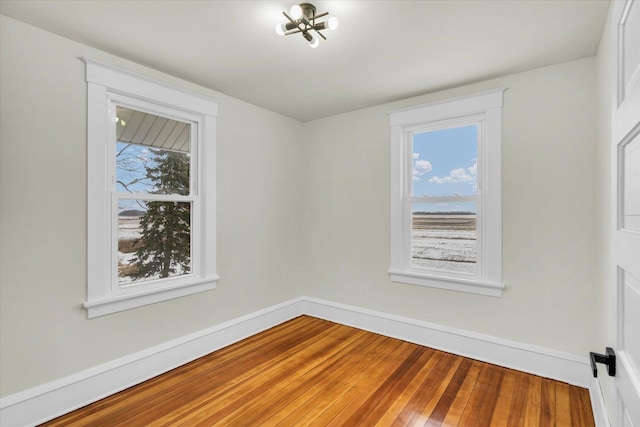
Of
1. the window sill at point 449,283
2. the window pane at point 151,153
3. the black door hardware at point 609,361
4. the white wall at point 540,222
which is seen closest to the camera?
the black door hardware at point 609,361

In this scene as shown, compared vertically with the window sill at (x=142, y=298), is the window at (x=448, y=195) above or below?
above

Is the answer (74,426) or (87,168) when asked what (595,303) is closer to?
(74,426)

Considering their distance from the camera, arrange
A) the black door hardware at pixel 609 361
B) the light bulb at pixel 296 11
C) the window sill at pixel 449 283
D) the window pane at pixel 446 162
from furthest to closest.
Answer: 1. the window pane at pixel 446 162
2. the window sill at pixel 449 283
3. the light bulb at pixel 296 11
4. the black door hardware at pixel 609 361

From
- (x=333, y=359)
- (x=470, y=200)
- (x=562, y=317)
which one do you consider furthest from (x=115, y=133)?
(x=562, y=317)

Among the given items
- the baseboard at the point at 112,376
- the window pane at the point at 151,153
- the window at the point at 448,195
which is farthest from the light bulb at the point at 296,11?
the baseboard at the point at 112,376

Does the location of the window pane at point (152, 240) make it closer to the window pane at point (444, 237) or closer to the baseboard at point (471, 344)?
the baseboard at point (471, 344)

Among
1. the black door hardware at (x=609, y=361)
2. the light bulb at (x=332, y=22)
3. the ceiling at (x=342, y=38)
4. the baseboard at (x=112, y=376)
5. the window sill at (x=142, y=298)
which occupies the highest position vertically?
the ceiling at (x=342, y=38)

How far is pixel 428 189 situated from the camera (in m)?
3.29

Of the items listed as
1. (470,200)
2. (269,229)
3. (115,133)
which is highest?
(115,133)

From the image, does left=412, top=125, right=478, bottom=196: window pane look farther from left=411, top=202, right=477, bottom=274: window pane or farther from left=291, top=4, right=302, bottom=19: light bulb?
left=291, top=4, right=302, bottom=19: light bulb

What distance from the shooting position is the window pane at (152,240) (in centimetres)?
256

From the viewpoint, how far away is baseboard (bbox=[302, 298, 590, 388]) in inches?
98.0

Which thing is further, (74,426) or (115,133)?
(115,133)

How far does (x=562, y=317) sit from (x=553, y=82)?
188 cm
